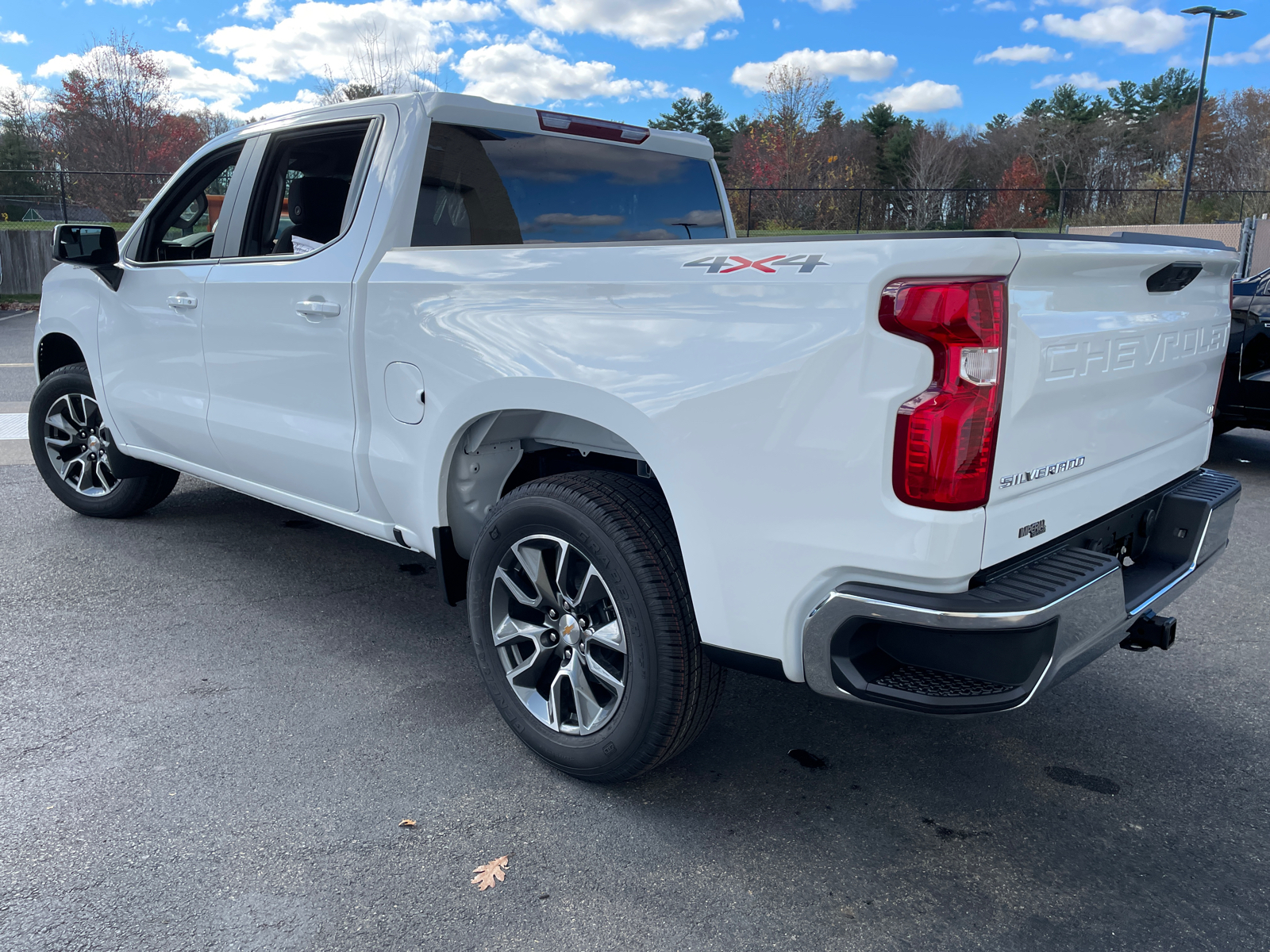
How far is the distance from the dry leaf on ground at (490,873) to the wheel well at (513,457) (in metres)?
1.08

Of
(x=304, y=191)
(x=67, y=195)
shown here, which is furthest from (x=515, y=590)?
(x=67, y=195)

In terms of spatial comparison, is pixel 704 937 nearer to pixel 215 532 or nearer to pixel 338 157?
pixel 338 157

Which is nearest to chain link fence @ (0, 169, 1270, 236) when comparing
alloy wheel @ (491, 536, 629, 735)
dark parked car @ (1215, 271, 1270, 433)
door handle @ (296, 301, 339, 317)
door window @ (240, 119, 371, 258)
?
dark parked car @ (1215, 271, 1270, 433)

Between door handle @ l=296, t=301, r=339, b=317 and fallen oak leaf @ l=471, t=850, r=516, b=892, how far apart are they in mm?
1885

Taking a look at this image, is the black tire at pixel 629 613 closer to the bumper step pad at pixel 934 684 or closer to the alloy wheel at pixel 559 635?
the alloy wheel at pixel 559 635

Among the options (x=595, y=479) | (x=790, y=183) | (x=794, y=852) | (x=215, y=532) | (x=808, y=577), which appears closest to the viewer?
(x=808, y=577)

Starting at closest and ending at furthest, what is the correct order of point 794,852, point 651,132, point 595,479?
1. point 794,852
2. point 595,479
3. point 651,132

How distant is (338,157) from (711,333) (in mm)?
2151

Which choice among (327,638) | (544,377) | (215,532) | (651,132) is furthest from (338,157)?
(215,532)

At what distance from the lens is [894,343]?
1.92m

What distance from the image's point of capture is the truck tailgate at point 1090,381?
1.99m

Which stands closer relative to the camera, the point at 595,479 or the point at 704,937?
the point at 704,937

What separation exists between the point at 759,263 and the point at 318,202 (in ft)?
7.23

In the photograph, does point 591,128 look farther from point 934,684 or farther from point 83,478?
point 83,478
